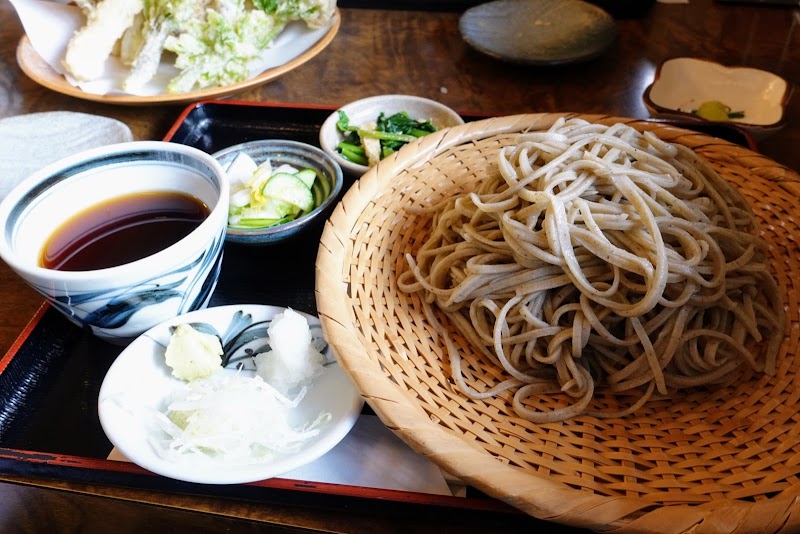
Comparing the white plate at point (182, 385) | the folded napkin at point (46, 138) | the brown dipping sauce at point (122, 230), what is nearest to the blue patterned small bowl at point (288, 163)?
the brown dipping sauce at point (122, 230)

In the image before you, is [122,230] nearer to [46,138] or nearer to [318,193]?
[318,193]

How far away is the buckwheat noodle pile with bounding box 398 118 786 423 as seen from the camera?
3.95 ft

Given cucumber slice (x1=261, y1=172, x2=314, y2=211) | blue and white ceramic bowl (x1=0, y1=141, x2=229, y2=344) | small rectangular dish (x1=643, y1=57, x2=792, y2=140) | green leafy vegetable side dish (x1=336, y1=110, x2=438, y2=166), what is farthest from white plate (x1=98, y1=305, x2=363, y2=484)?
small rectangular dish (x1=643, y1=57, x2=792, y2=140)

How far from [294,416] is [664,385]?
2.58 ft

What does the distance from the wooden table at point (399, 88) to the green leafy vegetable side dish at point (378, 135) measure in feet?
0.88

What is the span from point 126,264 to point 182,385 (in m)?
0.28

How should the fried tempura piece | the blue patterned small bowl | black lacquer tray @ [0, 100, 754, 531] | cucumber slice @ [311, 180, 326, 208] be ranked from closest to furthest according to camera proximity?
black lacquer tray @ [0, 100, 754, 531], the blue patterned small bowl, cucumber slice @ [311, 180, 326, 208], the fried tempura piece

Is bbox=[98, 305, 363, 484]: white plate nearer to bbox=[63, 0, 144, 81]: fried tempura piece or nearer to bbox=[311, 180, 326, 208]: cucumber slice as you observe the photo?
bbox=[311, 180, 326, 208]: cucumber slice

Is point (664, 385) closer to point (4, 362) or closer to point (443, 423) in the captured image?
point (443, 423)

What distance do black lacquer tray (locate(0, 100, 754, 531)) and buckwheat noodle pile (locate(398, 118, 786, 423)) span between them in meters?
0.29

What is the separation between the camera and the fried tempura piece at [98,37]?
205 centimetres

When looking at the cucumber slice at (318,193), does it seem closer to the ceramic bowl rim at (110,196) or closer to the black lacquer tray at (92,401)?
the black lacquer tray at (92,401)

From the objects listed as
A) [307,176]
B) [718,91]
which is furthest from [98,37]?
[718,91]

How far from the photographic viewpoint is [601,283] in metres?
1.25
